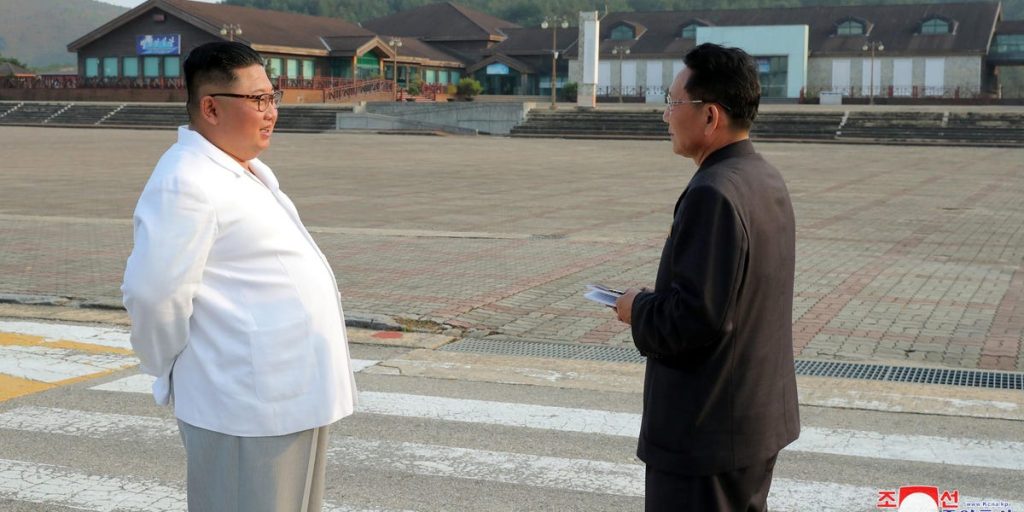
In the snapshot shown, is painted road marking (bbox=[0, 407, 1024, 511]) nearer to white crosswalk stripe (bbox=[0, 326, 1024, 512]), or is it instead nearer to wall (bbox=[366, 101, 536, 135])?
white crosswalk stripe (bbox=[0, 326, 1024, 512])

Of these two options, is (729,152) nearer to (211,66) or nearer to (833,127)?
(211,66)

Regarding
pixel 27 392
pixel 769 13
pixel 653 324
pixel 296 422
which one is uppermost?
pixel 769 13

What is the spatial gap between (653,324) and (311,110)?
186ft

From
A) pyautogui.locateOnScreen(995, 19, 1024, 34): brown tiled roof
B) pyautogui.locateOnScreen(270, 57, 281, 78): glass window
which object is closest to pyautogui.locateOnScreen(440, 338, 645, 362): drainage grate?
pyautogui.locateOnScreen(270, 57, 281, 78): glass window

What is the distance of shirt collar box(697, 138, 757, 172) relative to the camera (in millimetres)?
3189

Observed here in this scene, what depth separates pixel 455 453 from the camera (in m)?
6.07

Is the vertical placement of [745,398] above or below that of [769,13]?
below

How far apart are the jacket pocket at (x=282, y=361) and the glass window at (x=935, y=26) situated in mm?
78647

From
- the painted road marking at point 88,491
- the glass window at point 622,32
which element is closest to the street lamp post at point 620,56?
the glass window at point 622,32

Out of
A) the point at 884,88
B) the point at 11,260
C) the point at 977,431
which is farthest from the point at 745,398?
the point at 884,88

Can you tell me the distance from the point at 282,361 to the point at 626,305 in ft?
3.09

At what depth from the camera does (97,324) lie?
972 centimetres

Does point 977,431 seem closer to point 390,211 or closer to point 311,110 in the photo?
point 390,211

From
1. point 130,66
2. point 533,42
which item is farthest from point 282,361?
point 533,42
